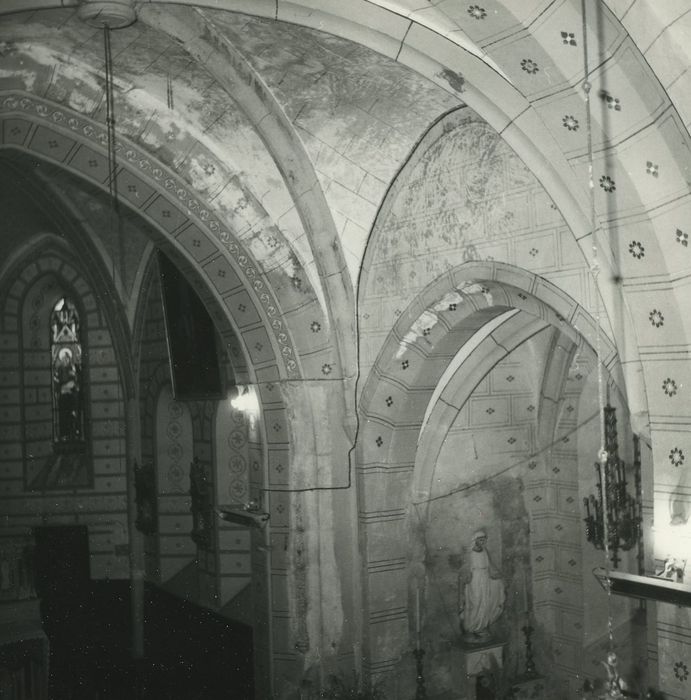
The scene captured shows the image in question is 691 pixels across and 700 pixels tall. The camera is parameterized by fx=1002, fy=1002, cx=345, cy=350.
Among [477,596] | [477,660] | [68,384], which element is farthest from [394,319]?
[68,384]

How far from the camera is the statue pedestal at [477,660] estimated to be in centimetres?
934

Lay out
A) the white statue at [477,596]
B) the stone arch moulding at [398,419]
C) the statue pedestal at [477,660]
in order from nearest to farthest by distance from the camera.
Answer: the stone arch moulding at [398,419] → the statue pedestal at [477,660] → the white statue at [477,596]

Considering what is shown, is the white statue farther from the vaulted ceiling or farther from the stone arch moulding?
the vaulted ceiling

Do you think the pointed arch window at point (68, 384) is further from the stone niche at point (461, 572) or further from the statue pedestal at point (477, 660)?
the statue pedestal at point (477, 660)

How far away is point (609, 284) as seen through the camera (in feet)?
17.8

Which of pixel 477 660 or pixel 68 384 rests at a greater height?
pixel 68 384

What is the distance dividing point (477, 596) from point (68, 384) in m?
7.24

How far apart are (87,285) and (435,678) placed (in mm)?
7567

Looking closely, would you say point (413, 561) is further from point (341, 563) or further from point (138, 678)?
point (138, 678)

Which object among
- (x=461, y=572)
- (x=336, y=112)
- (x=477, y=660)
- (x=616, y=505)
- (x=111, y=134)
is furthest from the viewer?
(x=461, y=572)

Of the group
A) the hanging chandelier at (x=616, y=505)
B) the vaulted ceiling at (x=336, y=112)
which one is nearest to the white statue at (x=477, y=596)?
the hanging chandelier at (x=616, y=505)

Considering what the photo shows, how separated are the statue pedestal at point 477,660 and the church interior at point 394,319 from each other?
30 mm

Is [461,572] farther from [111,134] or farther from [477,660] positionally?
[111,134]

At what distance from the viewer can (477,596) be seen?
9.45 meters
